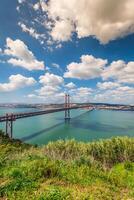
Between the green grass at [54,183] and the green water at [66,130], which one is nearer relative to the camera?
the green grass at [54,183]

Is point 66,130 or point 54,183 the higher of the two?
point 54,183

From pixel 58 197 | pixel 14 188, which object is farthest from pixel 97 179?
pixel 14 188

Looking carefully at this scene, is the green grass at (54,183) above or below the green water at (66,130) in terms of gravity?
above

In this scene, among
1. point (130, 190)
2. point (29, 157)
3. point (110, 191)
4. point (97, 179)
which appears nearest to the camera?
point (110, 191)

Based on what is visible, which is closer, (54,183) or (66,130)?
(54,183)

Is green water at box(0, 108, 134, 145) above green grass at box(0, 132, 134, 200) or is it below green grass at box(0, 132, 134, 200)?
below

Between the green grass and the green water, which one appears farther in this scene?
the green water

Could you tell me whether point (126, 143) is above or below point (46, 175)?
below

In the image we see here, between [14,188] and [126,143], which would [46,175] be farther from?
[126,143]

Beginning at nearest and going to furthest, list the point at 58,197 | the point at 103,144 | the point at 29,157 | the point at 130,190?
the point at 58,197, the point at 130,190, the point at 29,157, the point at 103,144

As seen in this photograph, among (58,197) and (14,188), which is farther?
(14,188)
